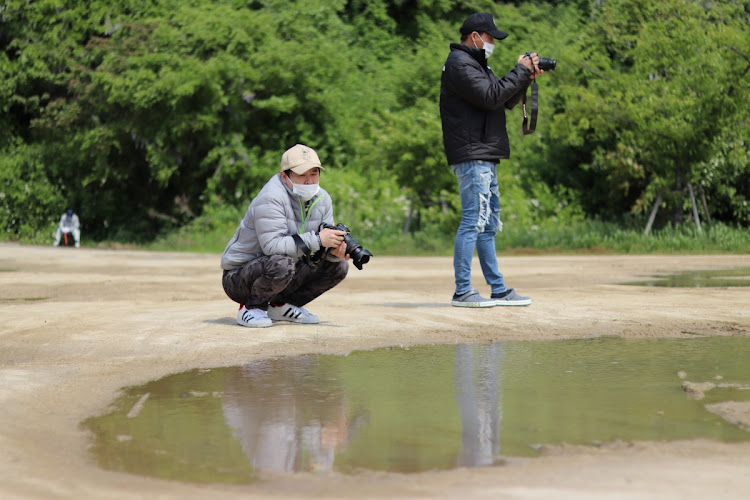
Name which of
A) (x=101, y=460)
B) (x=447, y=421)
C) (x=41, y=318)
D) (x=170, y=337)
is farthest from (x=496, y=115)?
(x=101, y=460)

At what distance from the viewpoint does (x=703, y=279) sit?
416 inches

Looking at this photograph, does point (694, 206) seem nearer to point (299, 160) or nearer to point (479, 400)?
point (299, 160)

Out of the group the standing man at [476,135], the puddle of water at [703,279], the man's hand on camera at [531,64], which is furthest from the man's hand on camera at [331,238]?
the puddle of water at [703,279]

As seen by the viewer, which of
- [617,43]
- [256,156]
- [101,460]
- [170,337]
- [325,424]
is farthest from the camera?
[256,156]

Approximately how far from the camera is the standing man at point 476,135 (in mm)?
7527

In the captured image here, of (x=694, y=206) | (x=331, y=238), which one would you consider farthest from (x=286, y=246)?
(x=694, y=206)

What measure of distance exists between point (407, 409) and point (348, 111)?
67.4ft

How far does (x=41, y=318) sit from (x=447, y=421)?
431 cm

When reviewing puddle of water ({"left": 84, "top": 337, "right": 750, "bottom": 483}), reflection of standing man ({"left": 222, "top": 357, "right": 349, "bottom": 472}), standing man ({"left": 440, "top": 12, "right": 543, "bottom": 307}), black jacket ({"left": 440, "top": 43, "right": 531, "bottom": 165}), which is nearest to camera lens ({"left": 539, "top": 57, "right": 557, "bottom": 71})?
standing man ({"left": 440, "top": 12, "right": 543, "bottom": 307})

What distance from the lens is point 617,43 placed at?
19.8 meters

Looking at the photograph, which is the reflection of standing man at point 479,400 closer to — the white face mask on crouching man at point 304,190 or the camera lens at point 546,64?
the white face mask on crouching man at point 304,190

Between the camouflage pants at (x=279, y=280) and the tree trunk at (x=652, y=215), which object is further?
the tree trunk at (x=652, y=215)

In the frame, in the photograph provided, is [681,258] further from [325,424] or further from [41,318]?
[325,424]

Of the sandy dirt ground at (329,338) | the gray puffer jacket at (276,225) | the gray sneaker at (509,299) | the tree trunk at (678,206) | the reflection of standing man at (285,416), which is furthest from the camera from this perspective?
the tree trunk at (678,206)
